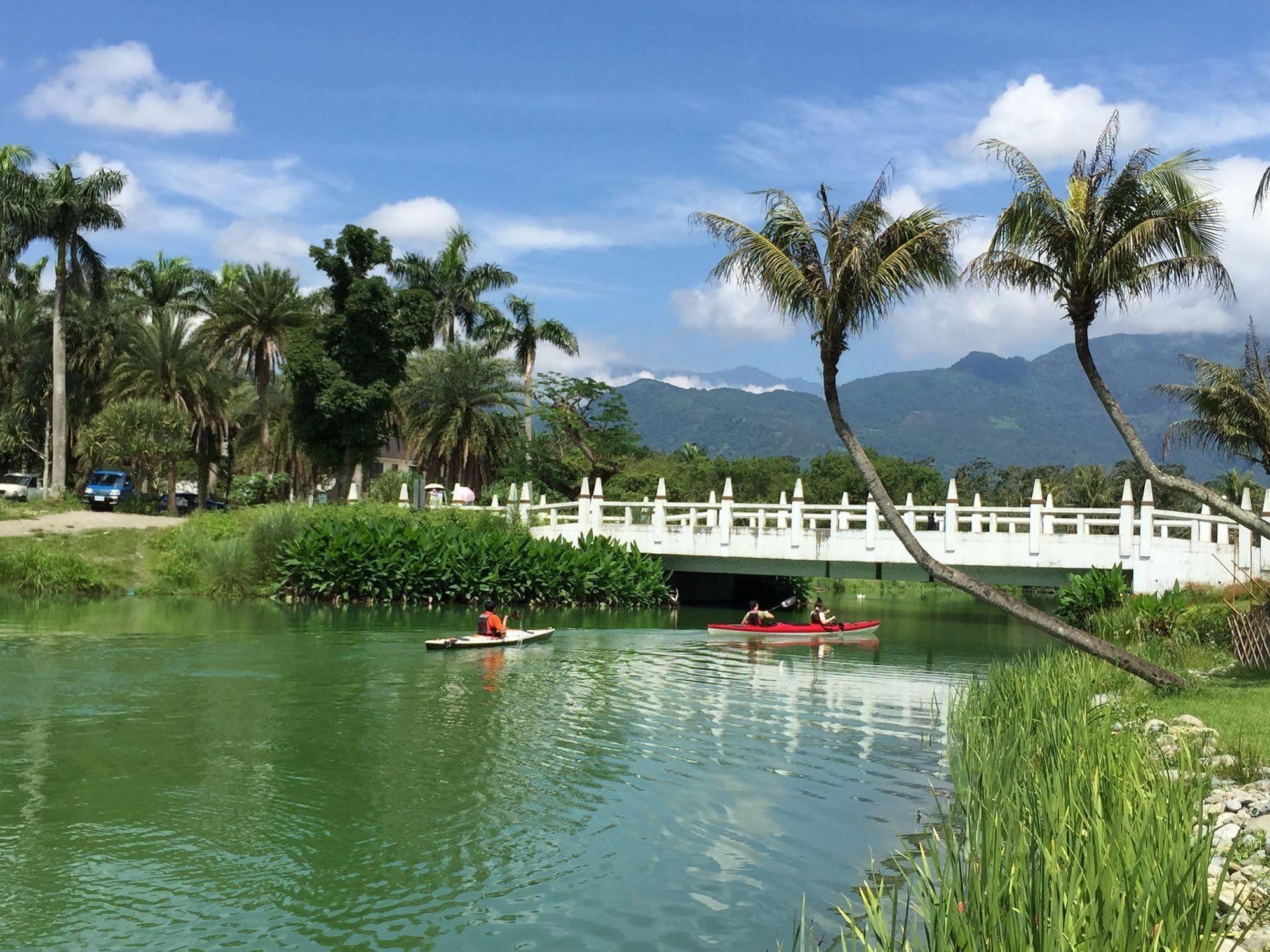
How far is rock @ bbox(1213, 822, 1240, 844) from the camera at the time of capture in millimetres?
9586

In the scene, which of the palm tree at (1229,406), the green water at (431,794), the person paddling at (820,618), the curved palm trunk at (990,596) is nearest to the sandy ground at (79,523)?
the green water at (431,794)

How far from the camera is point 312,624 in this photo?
31.3m

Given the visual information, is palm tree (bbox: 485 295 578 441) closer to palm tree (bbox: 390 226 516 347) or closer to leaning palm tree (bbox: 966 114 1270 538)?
palm tree (bbox: 390 226 516 347)

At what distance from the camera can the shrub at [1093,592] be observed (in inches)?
1353

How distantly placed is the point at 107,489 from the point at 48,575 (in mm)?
18599

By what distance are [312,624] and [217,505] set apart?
37.0 m

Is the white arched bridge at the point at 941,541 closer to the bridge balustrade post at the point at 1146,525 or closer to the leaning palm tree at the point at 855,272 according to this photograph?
the bridge balustrade post at the point at 1146,525

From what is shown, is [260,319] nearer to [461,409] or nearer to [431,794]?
[461,409]

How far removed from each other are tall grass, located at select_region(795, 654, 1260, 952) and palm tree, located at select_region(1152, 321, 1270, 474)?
14.8 meters

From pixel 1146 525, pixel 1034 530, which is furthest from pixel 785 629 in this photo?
pixel 1146 525

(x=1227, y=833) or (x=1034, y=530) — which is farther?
(x=1034, y=530)

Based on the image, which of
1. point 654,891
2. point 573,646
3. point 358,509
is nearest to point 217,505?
point 358,509

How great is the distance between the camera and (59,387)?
172 ft

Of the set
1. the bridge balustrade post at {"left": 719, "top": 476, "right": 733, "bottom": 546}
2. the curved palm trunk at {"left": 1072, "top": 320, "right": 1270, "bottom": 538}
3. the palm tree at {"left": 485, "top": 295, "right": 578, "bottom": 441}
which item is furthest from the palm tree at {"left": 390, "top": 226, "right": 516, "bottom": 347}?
the curved palm trunk at {"left": 1072, "top": 320, "right": 1270, "bottom": 538}
